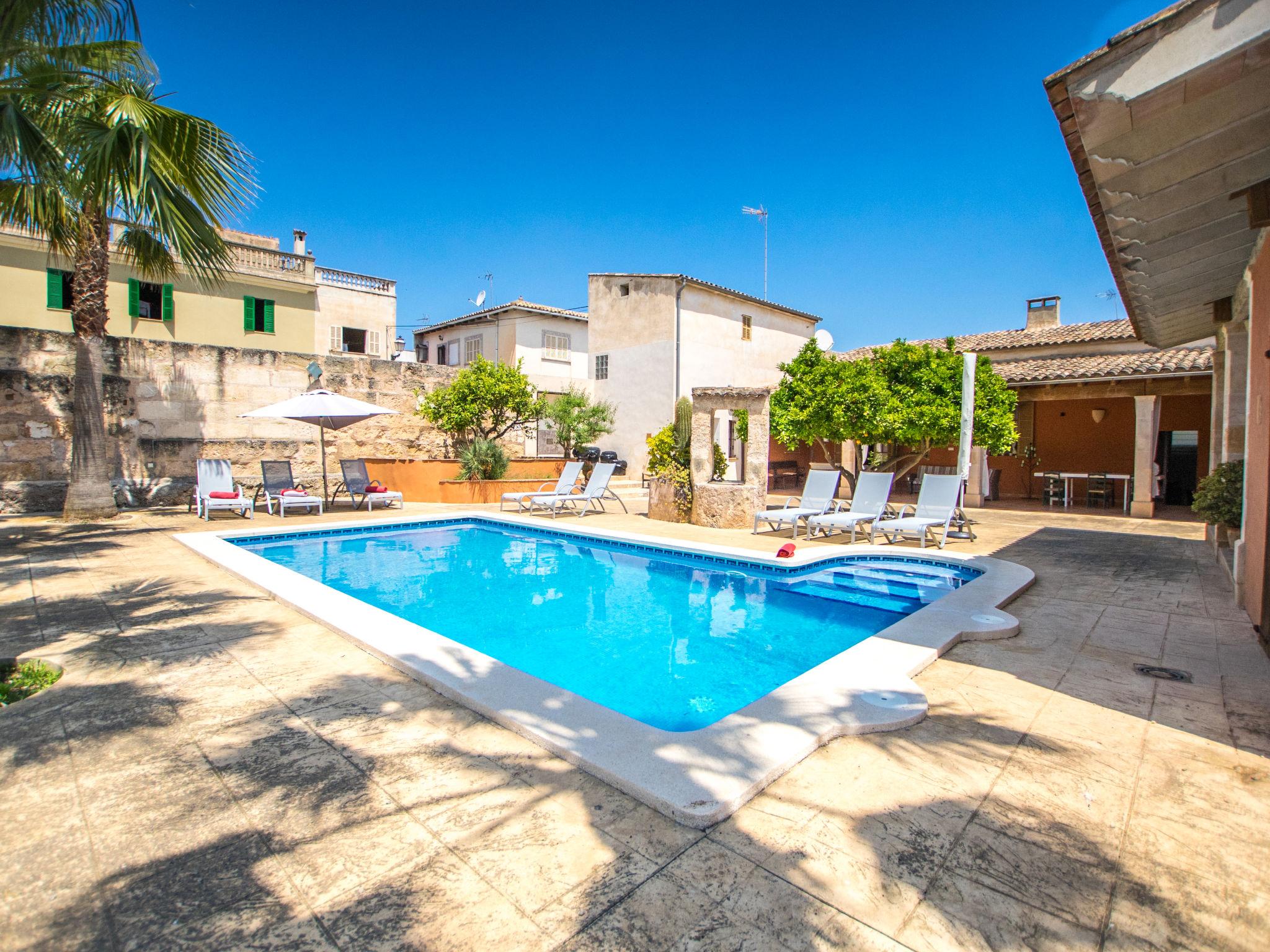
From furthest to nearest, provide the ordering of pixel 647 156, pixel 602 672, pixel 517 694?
pixel 647 156
pixel 602 672
pixel 517 694

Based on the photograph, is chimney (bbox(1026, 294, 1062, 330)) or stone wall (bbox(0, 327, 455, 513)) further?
chimney (bbox(1026, 294, 1062, 330))

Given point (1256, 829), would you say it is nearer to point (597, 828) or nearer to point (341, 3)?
point (597, 828)

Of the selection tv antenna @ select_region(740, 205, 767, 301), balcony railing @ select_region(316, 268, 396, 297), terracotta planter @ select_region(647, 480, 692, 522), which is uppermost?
tv antenna @ select_region(740, 205, 767, 301)

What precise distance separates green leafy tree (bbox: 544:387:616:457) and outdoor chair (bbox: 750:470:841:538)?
8.56 metres

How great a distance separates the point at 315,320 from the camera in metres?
25.6

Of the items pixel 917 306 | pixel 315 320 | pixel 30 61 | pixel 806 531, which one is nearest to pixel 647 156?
pixel 917 306

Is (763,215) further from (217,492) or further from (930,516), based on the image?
(217,492)

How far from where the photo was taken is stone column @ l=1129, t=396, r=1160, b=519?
13055 mm

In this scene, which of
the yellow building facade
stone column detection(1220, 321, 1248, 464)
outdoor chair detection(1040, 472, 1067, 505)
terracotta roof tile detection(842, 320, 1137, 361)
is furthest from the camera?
the yellow building facade

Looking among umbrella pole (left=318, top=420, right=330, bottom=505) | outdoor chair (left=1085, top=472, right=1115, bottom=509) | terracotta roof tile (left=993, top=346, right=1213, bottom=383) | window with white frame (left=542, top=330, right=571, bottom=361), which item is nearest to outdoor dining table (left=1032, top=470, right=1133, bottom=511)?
outdoor chair (left=1085, top=472, right=1115, bottom=509)

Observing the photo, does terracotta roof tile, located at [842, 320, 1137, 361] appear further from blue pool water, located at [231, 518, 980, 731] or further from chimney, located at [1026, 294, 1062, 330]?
blue pool water, located at [231, 518, 980, 731]

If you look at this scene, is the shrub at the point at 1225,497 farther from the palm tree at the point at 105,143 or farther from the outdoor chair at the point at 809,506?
the palm tree at the point at 105,143

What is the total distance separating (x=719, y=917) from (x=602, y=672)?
296 centimetres

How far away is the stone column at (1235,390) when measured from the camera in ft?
24.3
